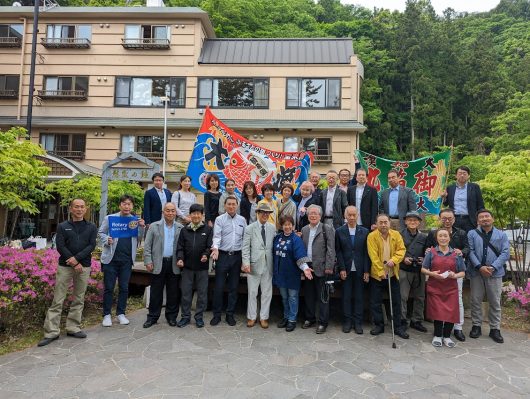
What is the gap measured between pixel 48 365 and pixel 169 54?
61.3 ft

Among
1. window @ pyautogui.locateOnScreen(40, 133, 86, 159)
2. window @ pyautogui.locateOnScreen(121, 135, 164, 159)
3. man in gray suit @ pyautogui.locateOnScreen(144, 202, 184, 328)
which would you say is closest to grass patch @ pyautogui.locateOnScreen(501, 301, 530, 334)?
man in gray suit @ pyautogui.locateOnScreen(144, 202, 184, 328)

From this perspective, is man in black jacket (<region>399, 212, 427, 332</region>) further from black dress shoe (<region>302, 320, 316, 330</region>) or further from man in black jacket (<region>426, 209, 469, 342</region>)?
black dress shoe (<region>302, 320, 316, 330</region>)

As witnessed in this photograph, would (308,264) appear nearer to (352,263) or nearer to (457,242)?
(352,263)

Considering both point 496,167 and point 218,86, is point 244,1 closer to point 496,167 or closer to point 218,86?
point 218,86

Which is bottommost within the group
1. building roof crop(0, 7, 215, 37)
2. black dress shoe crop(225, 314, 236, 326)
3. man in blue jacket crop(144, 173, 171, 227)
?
black dress shoe crop(225, 314, 236, 326)

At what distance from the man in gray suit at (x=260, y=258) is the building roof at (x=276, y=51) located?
51.7ft

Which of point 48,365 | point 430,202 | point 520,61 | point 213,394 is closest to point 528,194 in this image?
point 430,202

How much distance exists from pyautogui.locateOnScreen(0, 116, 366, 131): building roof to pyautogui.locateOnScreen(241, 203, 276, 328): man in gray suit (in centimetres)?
1402

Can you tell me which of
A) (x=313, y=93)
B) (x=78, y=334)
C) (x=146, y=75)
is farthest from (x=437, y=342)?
(x=146, y=75)

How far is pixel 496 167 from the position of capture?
8.11m

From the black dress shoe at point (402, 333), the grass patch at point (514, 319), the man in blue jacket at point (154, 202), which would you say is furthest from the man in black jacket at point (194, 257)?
the grass patch at point (514, 319)

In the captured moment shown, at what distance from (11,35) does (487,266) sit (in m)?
25.5

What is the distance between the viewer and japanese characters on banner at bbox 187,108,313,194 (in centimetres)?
823

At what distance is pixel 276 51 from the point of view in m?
20.5
